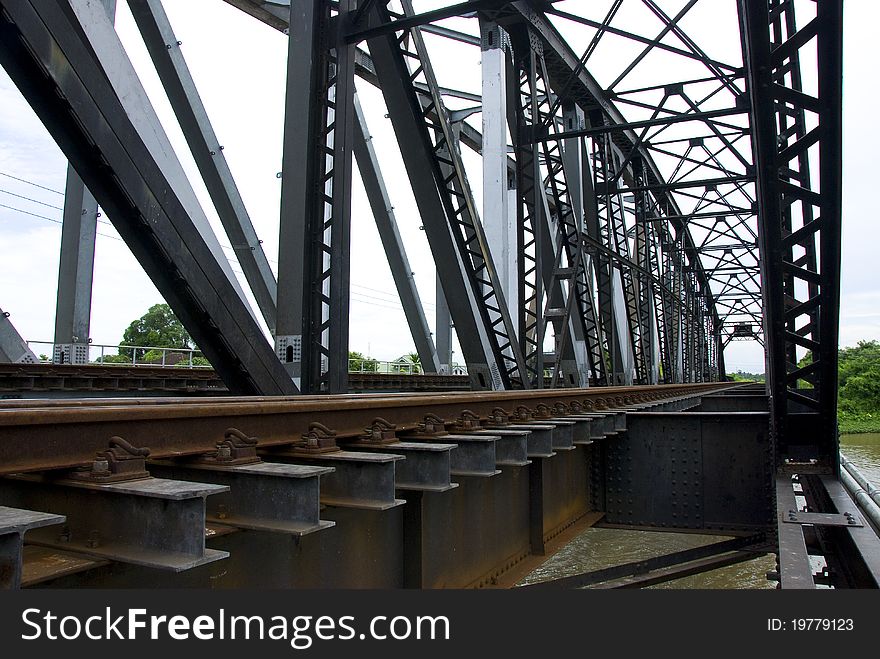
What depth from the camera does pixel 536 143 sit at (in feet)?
38.2

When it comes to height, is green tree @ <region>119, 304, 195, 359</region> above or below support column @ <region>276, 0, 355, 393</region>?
above

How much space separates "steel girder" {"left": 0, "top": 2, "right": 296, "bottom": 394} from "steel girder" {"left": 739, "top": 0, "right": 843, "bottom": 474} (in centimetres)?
444

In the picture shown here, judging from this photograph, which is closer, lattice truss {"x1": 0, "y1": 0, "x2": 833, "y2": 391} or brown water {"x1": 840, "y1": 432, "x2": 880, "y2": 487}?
lattice truss {"x1": 0, "y1": 0, "x2": 833, "y2": 391}

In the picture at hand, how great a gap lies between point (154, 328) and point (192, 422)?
7229cm

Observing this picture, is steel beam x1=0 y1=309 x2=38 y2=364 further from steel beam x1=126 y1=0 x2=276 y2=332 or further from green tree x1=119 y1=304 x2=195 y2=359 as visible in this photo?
green tree x1=119 y1=304 x2=195 y2=359

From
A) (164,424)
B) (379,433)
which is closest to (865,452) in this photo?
(379,433)

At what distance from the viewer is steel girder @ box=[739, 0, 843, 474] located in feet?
17.7

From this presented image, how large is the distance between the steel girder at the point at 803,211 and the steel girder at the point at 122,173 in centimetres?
444

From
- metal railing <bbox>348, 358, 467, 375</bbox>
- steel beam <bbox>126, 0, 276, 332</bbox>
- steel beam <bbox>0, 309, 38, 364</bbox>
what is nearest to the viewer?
steel beam <bbox>0, 309, 38, 364</bbox>

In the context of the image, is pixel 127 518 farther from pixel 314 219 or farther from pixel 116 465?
pixel 314 219

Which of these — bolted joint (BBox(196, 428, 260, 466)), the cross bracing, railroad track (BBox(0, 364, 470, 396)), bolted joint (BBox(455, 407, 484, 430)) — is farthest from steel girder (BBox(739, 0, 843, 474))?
railroad track (BBox(0, 364, 470, 396))

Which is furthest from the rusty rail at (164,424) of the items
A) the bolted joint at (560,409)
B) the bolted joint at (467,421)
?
the bolted joint at (560,409)

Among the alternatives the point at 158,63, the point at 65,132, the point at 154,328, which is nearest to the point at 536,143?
the point at 158,63

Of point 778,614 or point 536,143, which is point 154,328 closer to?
point 536,143
